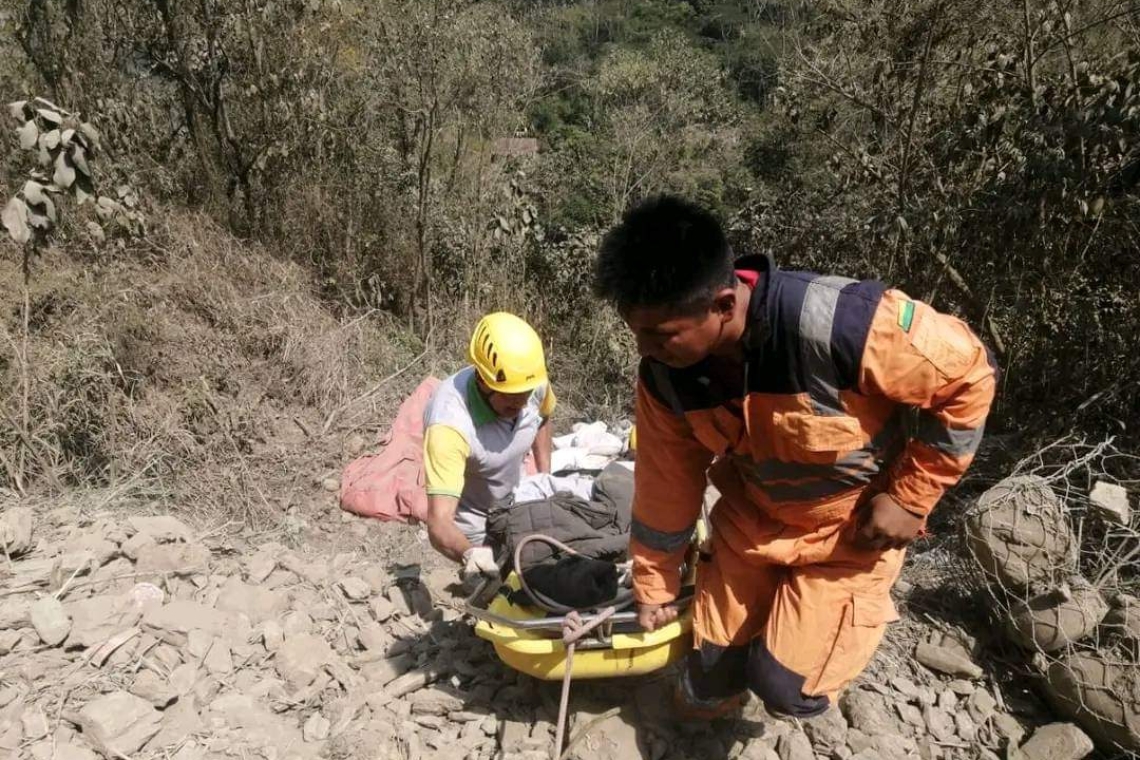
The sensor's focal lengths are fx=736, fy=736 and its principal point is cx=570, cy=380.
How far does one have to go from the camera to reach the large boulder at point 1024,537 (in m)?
2.46

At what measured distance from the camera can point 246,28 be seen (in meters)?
5.28

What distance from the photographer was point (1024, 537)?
248cm

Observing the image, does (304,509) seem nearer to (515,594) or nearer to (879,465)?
(515,594)

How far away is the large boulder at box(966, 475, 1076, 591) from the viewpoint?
96.7 inches

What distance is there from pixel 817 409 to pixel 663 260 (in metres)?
0.54

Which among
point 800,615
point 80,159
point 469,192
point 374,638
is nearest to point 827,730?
point 800,615

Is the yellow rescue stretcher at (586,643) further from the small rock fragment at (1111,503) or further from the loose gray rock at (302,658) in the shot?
the small rock fragment at (1111,503)

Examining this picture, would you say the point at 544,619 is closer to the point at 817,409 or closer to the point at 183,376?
the point at 817,409

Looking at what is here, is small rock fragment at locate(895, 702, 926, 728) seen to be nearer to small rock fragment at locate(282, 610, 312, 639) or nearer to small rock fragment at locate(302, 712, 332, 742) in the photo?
small rock fragment at locate(302, 712, 332, 742)

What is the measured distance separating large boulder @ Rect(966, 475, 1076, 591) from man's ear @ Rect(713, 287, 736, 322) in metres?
1.49

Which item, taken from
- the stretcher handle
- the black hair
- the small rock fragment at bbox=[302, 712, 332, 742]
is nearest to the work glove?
the stretcher handle

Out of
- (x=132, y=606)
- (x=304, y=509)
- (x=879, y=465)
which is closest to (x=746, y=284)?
(x=879, y=465)

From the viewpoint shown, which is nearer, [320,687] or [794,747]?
[794,747]

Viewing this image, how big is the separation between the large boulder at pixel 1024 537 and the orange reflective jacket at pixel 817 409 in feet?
2.96
